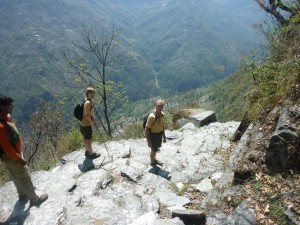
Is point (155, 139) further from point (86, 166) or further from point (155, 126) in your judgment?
point (86, 166)

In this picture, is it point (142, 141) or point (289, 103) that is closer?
point (289, 103)

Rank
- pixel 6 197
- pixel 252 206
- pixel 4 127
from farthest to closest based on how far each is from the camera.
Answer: pixel 6 197
pixel 4 127
pixel 252 206

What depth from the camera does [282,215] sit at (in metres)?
4.99

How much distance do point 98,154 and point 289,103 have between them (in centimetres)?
611

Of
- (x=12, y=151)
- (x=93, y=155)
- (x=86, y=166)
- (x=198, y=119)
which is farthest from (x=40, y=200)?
(x=198, y=119)

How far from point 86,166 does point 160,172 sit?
2.23 meters

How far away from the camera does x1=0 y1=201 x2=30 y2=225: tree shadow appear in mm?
6867

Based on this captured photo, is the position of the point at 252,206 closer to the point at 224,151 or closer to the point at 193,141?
the point at 224,151

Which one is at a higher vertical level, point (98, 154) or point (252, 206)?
point (252, 206)

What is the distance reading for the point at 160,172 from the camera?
371 inches

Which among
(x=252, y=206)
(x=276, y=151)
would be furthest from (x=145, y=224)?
(x=276, y=151)

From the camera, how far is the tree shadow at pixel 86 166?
9.62 metres

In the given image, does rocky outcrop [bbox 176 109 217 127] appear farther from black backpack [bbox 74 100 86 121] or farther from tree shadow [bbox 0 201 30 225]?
tree shadow [bbox 0 201 30 225]

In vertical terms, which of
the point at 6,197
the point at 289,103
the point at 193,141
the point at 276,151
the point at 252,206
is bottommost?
the point at 193,141
